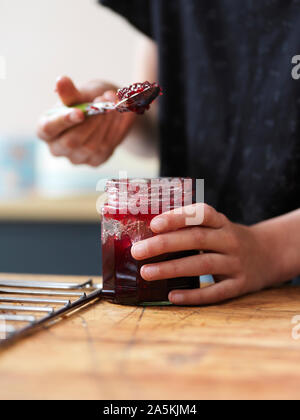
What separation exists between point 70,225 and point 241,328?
5.68 feet

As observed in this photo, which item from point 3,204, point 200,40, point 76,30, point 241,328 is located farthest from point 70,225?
point 241,328

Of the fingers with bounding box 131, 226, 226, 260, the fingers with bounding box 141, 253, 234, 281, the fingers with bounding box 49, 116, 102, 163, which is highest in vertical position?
the fingers with bounding box 49, 116, 102, 163

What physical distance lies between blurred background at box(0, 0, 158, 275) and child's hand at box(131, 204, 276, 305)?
1.50 metres

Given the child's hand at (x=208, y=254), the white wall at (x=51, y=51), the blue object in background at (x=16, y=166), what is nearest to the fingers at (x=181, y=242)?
the child's hand at (x=208, y=254)

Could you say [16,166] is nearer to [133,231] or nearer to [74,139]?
[74,139]

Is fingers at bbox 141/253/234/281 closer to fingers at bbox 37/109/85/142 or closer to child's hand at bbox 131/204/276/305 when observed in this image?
child's hand at bbox 131/204/276/305

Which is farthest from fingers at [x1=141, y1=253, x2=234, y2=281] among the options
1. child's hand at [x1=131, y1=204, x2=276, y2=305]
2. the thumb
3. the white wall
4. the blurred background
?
the white wall

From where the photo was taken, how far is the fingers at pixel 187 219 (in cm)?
65

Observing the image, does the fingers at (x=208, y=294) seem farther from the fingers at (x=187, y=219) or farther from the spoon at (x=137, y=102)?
the spoon at (x=137, y=102)

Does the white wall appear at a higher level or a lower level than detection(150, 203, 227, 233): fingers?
higher

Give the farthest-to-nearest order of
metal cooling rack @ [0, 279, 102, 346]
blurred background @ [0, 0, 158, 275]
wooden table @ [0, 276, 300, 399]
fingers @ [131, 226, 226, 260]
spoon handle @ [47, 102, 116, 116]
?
1. blurred background @ [0, 0, 158, 275]
2. spoon handle @ [47, 102, 116, 116]
3. fingers @ [131, 226, 226, 260]
4. metal cooling rack @ [0, 279, 102, 346]
5. wooden table @ [0, 276, 300, 399]

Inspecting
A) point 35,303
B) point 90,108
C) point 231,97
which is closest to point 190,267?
point 35,303

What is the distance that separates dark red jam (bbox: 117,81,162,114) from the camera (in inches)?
27.8

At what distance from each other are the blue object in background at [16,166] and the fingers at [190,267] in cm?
181
